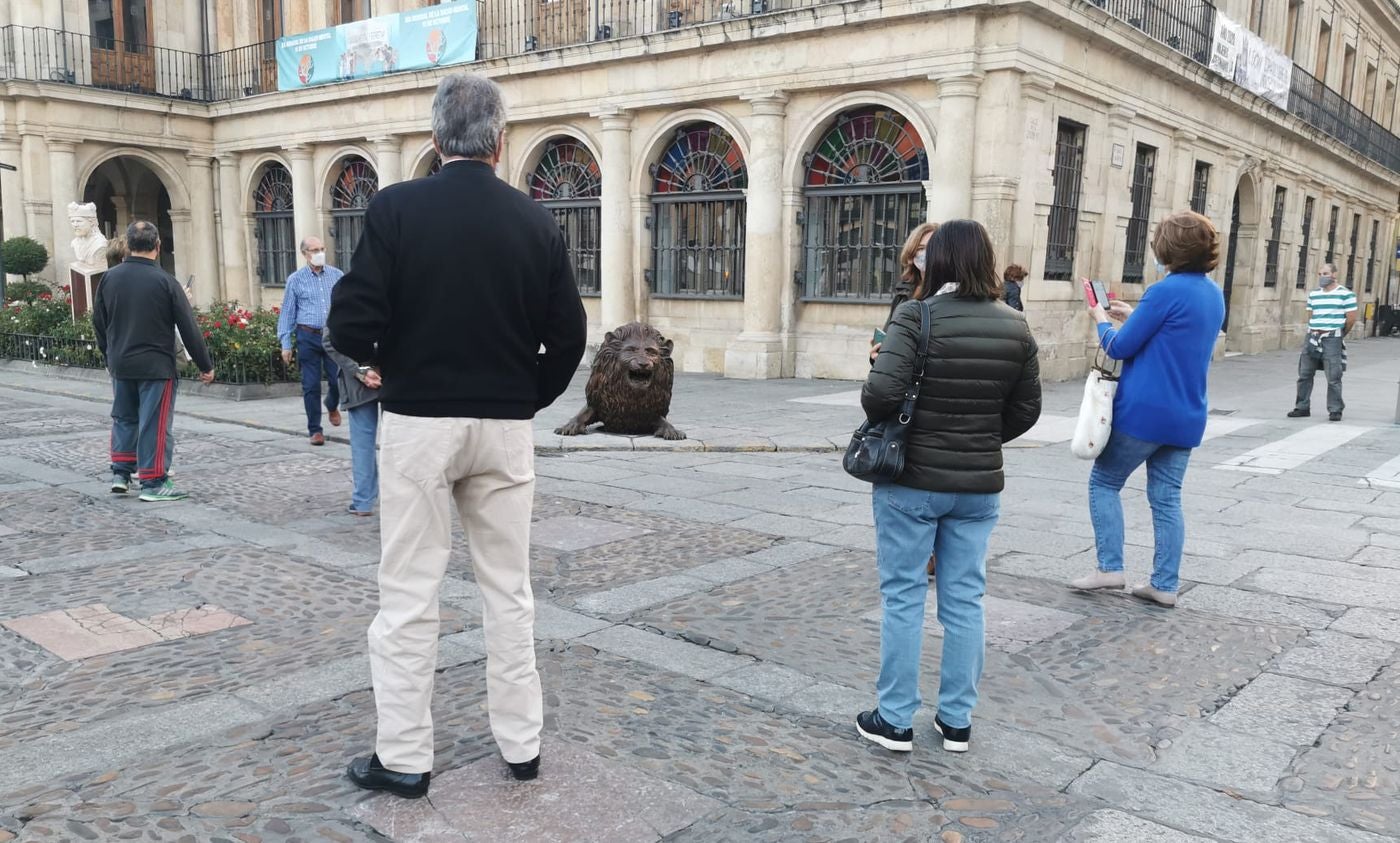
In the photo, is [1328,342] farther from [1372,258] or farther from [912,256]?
[1372,258]

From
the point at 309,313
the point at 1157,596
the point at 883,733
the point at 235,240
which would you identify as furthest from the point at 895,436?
the point at 235,240

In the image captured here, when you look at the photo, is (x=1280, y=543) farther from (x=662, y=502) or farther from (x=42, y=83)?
(x=42, y=83)

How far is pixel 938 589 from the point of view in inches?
133

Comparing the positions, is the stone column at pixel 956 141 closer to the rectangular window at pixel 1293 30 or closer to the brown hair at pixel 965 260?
the brown hair at pixel 965 260

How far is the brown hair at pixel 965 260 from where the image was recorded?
10.8 feet

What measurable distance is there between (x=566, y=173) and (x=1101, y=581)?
596 inches

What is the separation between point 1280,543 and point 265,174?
2401 centimetres

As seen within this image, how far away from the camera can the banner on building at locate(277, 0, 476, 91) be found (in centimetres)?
1883

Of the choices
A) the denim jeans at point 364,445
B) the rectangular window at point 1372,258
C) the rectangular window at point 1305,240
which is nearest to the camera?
the denim jeans at point 364,445

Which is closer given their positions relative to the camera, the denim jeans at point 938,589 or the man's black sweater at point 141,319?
the denim jeans at point 938,589

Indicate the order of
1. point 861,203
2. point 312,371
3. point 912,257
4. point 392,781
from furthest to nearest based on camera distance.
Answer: point 861,203
point 312,371
point 912,257
point 392,781

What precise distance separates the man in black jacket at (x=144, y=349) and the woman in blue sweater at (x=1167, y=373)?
563cm

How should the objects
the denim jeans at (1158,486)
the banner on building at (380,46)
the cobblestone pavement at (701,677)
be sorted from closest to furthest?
1. the cobblestone pavement at (701,677)
2. the denim jeans at (1158,486)
3. the banner on building at (380,46)

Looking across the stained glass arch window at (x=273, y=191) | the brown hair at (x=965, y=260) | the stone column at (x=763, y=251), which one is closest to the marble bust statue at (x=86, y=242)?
the stained glass arch window at (x=273, y=191)
